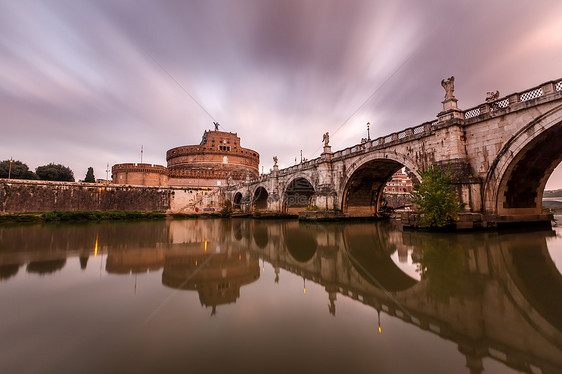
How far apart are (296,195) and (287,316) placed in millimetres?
29115

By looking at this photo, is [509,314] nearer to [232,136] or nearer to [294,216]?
[294,216]

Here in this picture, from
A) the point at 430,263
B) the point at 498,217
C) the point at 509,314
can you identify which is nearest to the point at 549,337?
the point at 509,314

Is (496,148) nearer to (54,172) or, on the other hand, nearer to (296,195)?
(296,195)

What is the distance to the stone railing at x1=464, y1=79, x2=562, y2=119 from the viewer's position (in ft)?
33.6

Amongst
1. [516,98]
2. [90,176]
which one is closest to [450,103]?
[516,98]

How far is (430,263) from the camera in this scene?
6.27m

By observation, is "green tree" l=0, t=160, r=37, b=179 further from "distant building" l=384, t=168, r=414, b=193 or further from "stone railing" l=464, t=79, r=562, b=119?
"distant building" l=384, t=168, r=414, b=193

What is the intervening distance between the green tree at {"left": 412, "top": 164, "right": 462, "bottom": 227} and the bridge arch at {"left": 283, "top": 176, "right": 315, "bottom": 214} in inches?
710

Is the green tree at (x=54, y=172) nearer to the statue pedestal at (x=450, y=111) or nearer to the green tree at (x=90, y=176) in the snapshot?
the green tree at (x=90, y=176)

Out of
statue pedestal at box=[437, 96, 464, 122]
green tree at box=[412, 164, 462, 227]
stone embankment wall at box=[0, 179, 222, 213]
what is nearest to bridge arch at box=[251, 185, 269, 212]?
stone embankment wall at box=[0, 179, 222, 213]

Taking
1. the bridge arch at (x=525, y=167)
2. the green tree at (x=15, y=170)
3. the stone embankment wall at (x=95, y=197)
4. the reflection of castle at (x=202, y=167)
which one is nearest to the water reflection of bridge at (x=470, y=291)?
the bridge arch at (x=525, y=167)

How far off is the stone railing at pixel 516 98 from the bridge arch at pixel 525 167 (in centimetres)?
94

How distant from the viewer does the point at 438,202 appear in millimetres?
11805

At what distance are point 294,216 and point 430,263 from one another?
24.5 m
